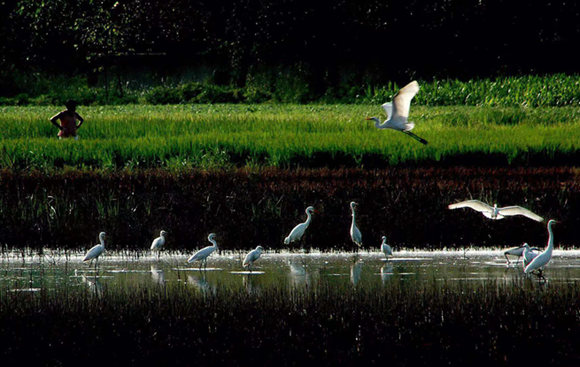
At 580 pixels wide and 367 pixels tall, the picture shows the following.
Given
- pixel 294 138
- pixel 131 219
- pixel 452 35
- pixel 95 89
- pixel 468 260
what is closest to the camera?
pixel 468 260

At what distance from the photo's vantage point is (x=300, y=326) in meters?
9.48

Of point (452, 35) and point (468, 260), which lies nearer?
point (468, 260)

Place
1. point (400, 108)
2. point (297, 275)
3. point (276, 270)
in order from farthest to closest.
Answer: point (400, 108) → point (276, 270) → point (297, 275)

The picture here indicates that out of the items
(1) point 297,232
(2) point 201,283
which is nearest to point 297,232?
(1) point 297,232

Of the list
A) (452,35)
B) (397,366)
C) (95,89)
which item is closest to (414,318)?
(397,366)

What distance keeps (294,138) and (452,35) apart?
17.1 m

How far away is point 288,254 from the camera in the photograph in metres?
13.9

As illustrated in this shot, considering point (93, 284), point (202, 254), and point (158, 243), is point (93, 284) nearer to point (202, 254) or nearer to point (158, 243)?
point (202, 254)

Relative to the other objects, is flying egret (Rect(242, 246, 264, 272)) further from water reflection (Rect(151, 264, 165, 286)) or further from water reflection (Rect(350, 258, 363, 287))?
water reflection (Rect(350, 258, 363, 287))

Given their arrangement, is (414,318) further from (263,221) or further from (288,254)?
(263,221)

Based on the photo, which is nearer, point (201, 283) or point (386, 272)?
point (201, 283)

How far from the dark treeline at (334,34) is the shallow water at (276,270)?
77.9 ft

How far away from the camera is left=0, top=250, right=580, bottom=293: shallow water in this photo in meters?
11.6

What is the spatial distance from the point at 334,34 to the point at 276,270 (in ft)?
85.3
